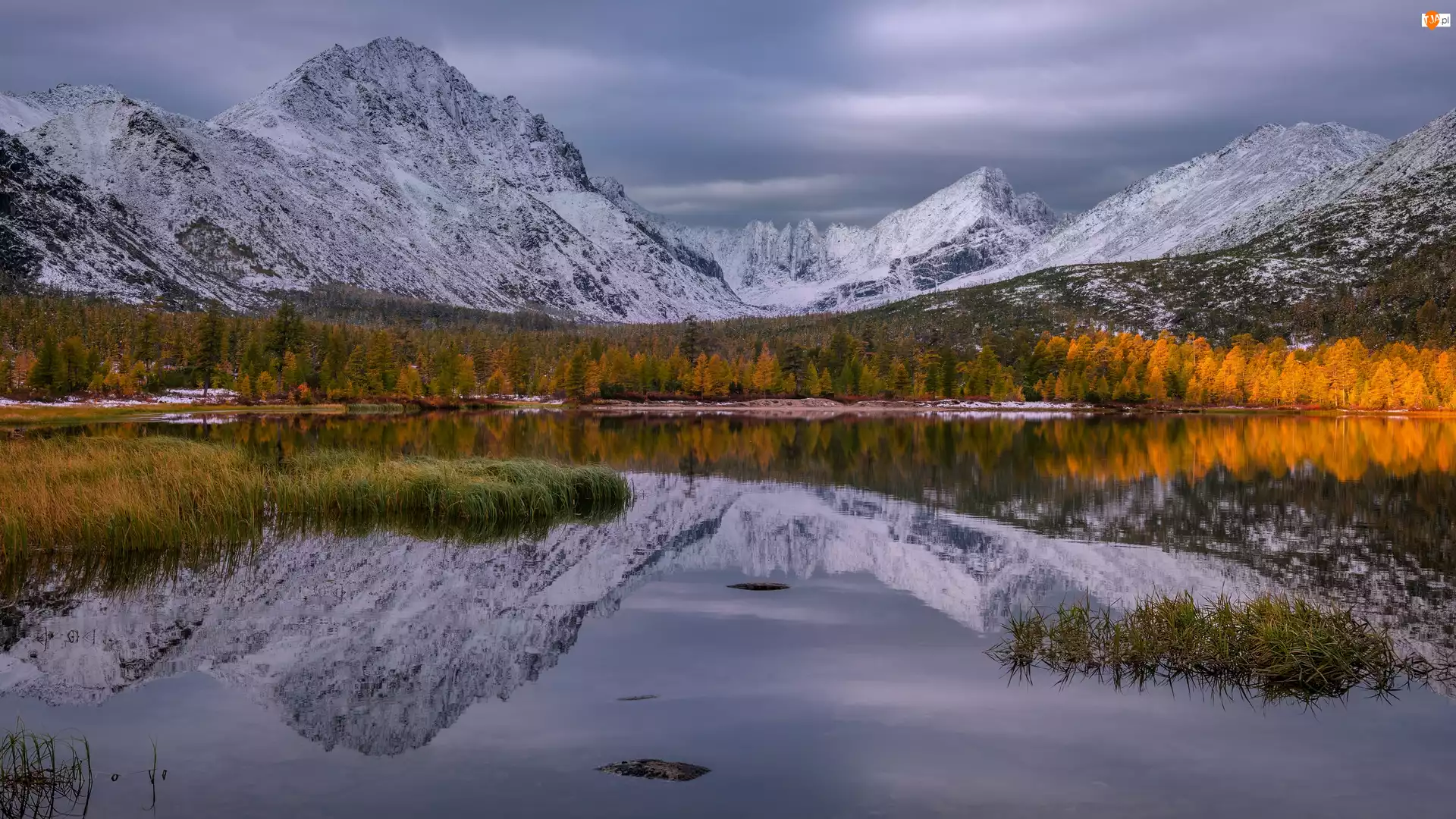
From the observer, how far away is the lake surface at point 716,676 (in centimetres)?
1254

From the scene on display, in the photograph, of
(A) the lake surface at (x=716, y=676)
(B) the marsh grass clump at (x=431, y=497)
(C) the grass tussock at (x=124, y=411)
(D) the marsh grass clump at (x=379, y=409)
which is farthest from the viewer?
(D) the marsh grass clump at (x=379, y=409)

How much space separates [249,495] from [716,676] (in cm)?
1933

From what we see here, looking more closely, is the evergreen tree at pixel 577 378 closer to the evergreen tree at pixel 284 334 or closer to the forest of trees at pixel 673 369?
the forest of trees at pixel 673 369

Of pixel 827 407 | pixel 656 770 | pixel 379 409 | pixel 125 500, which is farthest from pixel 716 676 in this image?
pixel 827 407

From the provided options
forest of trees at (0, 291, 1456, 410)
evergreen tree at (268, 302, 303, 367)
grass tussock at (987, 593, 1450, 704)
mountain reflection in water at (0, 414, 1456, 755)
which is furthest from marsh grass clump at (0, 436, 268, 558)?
evergreen tree at (268, 302, 303, 367)

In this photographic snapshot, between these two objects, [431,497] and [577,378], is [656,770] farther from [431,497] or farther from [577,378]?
[577,378]

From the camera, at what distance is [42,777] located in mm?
12148

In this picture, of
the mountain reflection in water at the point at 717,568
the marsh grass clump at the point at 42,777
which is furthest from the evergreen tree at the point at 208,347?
the marsh grass clump at the point at 42,777

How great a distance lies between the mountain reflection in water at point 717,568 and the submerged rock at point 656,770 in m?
2.98

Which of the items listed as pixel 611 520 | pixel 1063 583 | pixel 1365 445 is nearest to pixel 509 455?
pixel 611 520

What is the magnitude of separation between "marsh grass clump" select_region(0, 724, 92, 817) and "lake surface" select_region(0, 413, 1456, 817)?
0.28 m

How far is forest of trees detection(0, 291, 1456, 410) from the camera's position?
5870 inches

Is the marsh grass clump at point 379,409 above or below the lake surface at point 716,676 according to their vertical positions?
above

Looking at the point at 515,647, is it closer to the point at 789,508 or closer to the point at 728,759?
the point at 728,759
